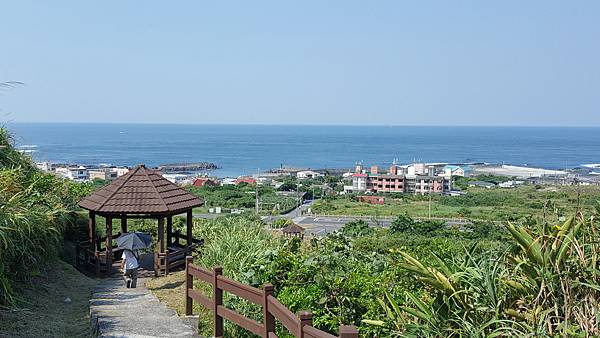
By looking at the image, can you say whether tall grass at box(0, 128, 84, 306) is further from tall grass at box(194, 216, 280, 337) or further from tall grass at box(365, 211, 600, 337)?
tall grass at box(365, 211, 600, 337)

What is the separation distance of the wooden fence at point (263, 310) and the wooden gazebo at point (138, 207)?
413cm

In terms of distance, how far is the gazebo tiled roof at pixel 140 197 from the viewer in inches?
467

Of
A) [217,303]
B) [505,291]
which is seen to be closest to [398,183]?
[217,303]

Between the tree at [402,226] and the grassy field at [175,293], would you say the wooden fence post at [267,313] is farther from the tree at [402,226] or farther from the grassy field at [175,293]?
the tree at [402,226]

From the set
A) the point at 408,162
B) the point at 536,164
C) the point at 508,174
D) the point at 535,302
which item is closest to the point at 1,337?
the point at 535,302

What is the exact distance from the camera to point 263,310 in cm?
550

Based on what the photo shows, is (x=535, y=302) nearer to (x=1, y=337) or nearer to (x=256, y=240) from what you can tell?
(x=1, y=337)

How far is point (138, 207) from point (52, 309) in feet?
12.8

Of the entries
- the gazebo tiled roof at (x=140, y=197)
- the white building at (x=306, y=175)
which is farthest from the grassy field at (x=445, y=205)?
the gazebo tiled roof at (x=140, y=197)

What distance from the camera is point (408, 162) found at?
159m

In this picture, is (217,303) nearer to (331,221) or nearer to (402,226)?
(402,226)

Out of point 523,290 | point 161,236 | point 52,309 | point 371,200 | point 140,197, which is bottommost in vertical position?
point 371,200

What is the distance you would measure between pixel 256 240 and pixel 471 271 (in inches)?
215

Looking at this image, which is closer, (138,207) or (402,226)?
(138,207)
